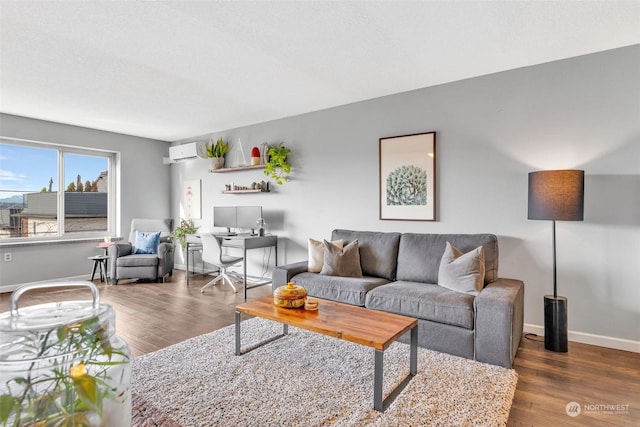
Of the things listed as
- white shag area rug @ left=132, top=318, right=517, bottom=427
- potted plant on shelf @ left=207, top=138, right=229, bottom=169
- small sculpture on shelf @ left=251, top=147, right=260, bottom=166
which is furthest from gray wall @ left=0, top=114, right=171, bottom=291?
white shag area rug @ left=132, top=318, right=517, bottom=427

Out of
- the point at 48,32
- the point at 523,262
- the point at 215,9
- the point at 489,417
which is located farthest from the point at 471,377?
the point at 48,32

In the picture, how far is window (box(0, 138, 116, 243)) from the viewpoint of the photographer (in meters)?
4.71

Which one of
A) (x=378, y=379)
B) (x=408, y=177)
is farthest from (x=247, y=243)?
(x=378, y=379)

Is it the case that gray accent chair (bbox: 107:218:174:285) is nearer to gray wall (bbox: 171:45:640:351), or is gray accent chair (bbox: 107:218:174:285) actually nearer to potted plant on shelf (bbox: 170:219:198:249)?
potted plant on shelf (bbox: 170:219:198:249)

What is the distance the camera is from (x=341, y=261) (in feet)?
11.3

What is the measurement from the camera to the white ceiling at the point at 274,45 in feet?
7.21

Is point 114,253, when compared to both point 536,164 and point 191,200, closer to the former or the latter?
point 191,200

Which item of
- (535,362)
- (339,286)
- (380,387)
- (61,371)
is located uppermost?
(61,371)

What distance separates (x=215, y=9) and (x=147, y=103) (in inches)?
93.0

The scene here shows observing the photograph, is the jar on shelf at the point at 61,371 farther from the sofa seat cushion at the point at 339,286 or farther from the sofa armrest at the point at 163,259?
the sofa armrest at the point at 163,259

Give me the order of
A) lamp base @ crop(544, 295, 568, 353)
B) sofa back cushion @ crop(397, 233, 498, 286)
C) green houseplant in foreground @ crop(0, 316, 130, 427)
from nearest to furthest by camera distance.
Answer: green houseplant in foreground @ crop(0, 316, 130, 427), lamp base @ crop(544, 295, 568, 353), sofa back cushion @ crop(397, 233, 498, 286)

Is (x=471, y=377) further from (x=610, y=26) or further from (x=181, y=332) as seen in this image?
(x=610, y=26)

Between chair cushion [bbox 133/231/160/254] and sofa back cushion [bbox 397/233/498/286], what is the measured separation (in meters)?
3.92

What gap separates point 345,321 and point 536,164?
7.49 ft
